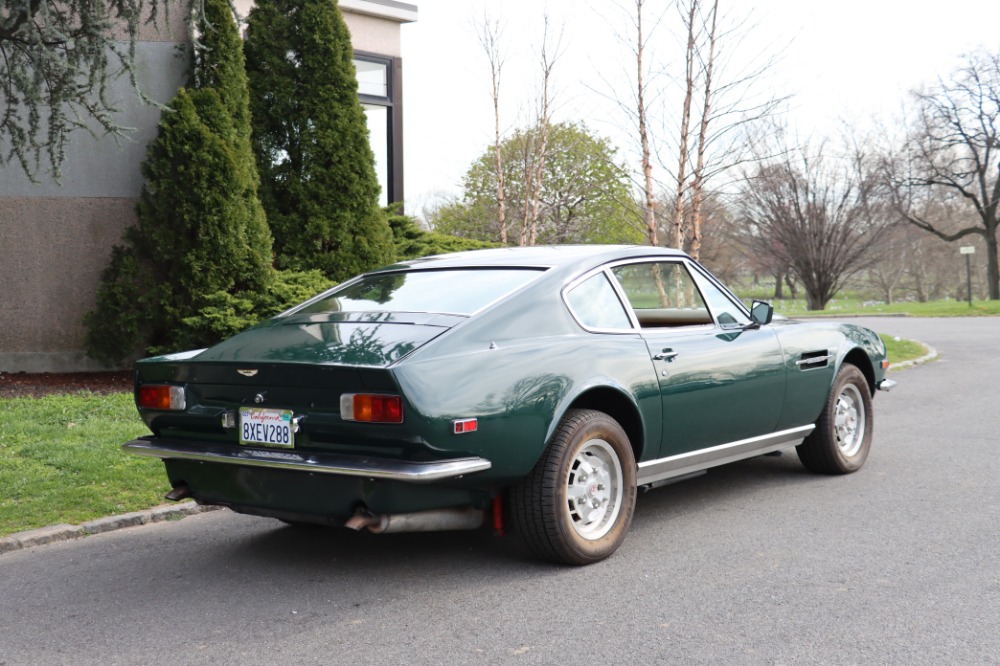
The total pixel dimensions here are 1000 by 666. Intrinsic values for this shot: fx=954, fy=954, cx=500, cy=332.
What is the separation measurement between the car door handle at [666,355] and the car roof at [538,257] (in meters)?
0.60

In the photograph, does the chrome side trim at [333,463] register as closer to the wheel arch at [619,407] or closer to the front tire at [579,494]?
the front tire at [579,494]

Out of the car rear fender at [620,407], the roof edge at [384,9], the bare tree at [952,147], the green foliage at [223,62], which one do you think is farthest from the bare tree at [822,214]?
the car rear fender at [620,407]

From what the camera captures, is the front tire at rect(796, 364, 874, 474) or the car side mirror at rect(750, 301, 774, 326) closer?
the car side mirror at rect(750, 301, 774, 326)

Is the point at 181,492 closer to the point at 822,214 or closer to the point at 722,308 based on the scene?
the point at 722,308

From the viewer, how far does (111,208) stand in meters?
11.5

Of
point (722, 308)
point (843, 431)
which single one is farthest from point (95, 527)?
point (843, 431)

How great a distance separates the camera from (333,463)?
398 cm

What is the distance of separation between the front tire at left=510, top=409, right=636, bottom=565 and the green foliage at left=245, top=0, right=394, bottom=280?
303 inches

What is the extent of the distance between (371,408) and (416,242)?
9.77 metres

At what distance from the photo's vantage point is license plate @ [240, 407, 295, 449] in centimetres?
417

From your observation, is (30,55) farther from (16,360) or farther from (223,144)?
(16,360)

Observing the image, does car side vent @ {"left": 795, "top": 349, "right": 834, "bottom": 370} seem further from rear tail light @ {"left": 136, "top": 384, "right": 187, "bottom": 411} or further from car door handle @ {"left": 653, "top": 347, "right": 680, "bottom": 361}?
rear tail light @ {"left": 136, "top": 384, "right": 187, "bottom": 411}

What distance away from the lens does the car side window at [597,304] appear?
4.90m

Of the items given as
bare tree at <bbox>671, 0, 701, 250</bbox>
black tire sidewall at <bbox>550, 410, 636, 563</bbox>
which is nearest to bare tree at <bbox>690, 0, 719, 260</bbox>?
bare tree at <bbox>671, 0, 701, 250</bbox>
